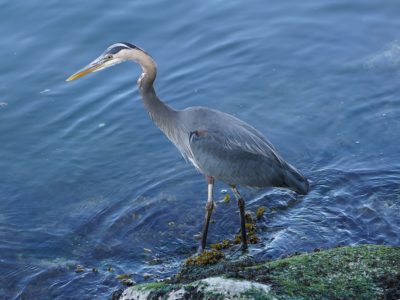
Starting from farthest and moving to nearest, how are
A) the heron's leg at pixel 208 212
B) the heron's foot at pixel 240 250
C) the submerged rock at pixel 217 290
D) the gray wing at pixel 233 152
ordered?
the heron's leg at pixel 208 212 → the gray wing at pixel 233 152 → the heron's foot at pixel 240 250 → the submerged rock at pixel 217 290

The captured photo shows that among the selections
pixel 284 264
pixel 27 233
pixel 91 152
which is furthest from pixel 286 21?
pixel 284 264

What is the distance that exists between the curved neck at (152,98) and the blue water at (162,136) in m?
1.20

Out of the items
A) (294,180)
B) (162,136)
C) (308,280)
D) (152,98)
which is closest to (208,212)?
(294,180)

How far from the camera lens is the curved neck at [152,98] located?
7.76 meters

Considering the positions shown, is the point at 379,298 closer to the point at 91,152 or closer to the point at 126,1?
the point at 91,152

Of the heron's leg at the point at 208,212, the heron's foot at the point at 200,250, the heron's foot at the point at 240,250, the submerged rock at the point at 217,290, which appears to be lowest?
the heron's foot at the point at 240,250

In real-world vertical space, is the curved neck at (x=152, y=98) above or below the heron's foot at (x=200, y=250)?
above

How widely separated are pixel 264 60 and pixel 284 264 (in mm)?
6101

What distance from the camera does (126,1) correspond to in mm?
12609

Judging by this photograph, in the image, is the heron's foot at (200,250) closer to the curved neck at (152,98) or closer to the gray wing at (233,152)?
the gray wing at (233,152)

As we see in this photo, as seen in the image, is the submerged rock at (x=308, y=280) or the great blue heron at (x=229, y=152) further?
the great blue heron at (x=229, y=152)

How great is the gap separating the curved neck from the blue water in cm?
120

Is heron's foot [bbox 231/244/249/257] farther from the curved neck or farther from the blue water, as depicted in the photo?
the curved neck

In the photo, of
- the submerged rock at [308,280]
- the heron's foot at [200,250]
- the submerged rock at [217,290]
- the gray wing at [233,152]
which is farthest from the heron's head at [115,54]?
the submerged rock at [217,290]
